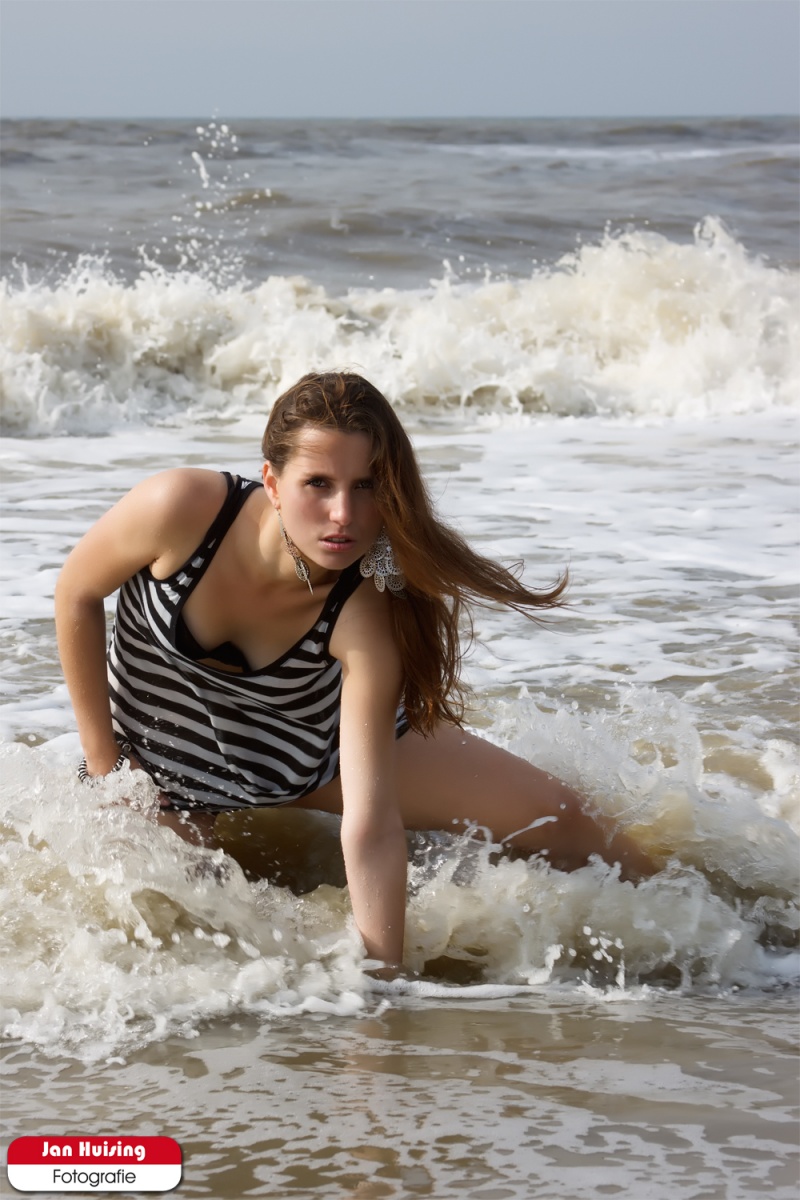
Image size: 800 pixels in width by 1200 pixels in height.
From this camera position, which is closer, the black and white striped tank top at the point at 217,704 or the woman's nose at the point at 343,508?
the woman's nose at the point at 343,508

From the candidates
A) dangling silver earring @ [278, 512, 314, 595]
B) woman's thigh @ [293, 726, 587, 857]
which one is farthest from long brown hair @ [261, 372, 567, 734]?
woman's thigh @ [293, 726, 587, 857]

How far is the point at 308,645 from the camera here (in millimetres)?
3115

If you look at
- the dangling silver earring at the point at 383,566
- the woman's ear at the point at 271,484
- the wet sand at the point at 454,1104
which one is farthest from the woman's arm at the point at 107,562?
the wet sand at the point at 454,1104

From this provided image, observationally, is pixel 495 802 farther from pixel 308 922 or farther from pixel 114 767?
pixel 114 767

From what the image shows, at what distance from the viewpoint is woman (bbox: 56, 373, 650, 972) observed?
284 cm

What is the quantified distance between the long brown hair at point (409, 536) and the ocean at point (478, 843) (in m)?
0.40

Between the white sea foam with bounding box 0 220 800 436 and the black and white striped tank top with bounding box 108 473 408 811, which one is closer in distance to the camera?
the black and white striped tank top with bounding box 108 473 408 811

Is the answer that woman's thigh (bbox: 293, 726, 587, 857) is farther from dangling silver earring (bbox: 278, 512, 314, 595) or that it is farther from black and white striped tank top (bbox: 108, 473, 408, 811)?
dangling silver earring (bbox: 278, 512, 314, 595)

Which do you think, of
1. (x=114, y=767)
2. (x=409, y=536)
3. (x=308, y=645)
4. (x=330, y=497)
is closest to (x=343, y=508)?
(x=330, y=497)

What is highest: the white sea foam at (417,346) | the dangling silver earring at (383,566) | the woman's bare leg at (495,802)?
the white sea foam at (417,346)

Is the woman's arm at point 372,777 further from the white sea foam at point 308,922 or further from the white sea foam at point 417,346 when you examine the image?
the white sea foam at point 417,346

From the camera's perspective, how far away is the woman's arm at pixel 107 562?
119 inches

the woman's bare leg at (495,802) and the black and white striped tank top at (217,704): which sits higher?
the black and white striped tank top at (217,704)

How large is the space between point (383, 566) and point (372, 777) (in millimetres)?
453
